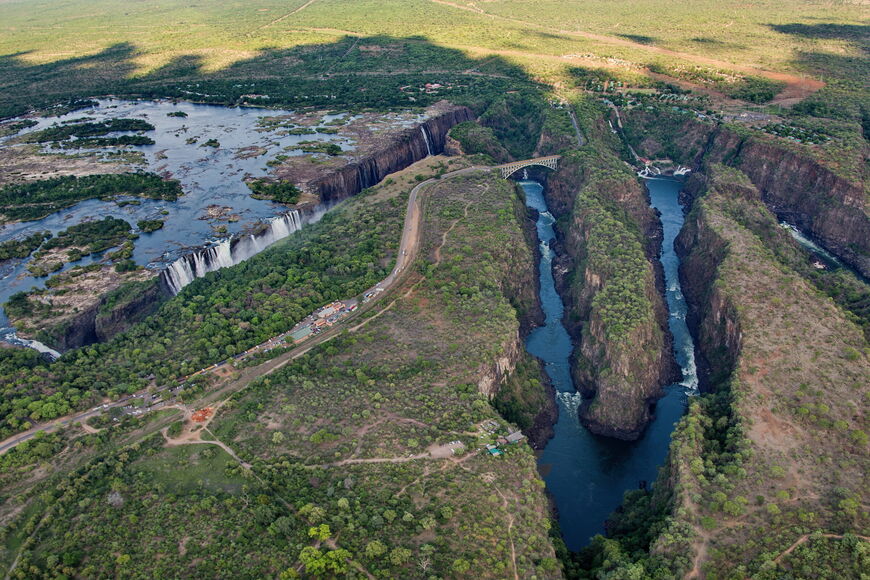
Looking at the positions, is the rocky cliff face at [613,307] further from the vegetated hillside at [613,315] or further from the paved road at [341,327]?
the paved road at [341,327]

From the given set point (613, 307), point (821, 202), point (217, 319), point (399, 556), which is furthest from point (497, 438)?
point (821, 202)

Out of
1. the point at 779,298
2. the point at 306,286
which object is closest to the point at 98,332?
the point at 306,286

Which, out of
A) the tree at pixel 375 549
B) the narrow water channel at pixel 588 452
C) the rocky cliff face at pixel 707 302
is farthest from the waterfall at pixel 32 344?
the rocky cliff face at pixel 707 302

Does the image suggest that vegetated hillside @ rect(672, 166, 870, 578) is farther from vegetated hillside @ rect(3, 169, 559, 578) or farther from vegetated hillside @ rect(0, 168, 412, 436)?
vegetated hillside @ rect(0, 168, 412, 436)

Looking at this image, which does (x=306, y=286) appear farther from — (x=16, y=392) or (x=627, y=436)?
(x=627, y=436)

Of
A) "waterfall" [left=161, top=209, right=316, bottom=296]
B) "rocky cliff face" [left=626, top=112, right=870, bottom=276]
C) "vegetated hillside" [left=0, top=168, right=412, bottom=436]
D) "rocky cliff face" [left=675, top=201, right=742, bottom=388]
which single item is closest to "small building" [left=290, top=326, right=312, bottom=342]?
"vegetated hillside" [left=0, top=168, right=412, bottom=436]

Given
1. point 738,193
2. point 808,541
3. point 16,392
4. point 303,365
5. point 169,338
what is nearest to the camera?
point 808,541

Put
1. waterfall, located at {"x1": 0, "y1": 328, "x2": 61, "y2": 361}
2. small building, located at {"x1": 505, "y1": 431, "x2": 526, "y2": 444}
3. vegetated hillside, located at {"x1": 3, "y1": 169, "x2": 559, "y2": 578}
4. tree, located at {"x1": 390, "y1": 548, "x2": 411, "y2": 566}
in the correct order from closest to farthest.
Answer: tree, located at {"x1": 390, "y1": 548, "x2": 411, "y2": 566}
vegetated hillside, located at {"x1": 3, "y1": 169, "x2": 559, "y2": 578}
small building, located at {"x1": 505, "y1": 431, "x2": 526, "y2": 444}
waterfall, located at {"x1": 0, "y1": 328, "x2": 61, "y2": 361}
